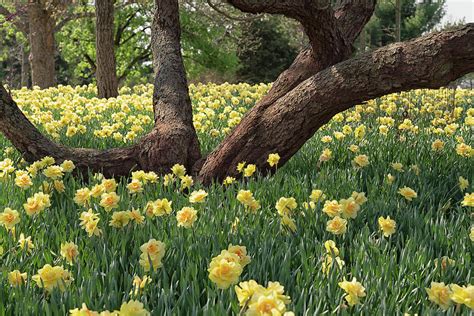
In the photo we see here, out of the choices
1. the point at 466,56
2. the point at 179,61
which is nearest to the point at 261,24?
the point at 179,61

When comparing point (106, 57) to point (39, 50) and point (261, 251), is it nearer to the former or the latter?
point (39, 50)

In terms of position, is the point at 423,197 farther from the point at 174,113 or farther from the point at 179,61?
the point at 179,61

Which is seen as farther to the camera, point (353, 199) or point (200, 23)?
point (200, 23)

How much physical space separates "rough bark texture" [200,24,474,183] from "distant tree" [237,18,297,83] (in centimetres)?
2388

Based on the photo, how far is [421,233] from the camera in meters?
2.46

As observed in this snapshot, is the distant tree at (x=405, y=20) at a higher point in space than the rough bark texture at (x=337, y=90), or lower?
higher

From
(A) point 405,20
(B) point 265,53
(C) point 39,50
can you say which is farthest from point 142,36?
(A) point 405,20

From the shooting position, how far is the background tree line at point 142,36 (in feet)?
40.4

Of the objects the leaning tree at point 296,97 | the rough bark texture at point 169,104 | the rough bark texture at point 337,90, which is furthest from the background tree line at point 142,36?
the rough bark texture at point 337,90

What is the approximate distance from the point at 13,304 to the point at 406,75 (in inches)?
101

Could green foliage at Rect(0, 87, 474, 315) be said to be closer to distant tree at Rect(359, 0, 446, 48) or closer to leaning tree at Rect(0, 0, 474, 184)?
leaning tree at Rect(0, 0, 474, 184)

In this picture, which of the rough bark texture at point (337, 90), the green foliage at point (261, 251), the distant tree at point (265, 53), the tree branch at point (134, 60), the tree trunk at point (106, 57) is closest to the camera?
the green foliage at point (261, 251)

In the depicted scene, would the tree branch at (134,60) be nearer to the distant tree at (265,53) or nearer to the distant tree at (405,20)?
the distant tree at (265,53)

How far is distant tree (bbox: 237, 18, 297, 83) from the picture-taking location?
27.6 metres
